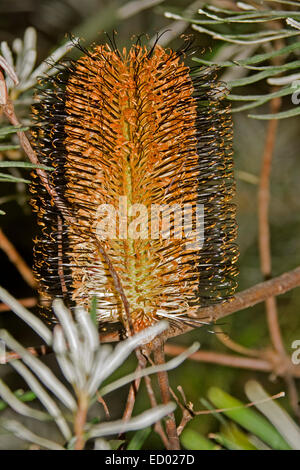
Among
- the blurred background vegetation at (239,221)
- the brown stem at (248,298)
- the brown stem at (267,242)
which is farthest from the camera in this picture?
the blurred background vegetation at (239,221)

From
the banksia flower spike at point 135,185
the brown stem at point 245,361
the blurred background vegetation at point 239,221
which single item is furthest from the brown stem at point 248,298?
the blurred background vegetation at point 239,221

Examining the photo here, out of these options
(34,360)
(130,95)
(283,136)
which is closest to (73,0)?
(283,136)

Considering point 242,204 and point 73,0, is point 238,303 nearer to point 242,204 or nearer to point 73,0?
point 242,204

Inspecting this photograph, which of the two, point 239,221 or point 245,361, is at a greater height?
point 239,221

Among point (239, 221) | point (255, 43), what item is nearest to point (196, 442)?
point (255, 43)

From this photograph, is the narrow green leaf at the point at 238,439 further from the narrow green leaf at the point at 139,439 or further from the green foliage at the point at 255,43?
the green foliage at the point at 255,43

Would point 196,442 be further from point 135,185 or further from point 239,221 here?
point 239,221

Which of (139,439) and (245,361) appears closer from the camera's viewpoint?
(139,439)

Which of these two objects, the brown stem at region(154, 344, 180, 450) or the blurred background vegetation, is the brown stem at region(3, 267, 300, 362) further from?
the blurred background vegetation
